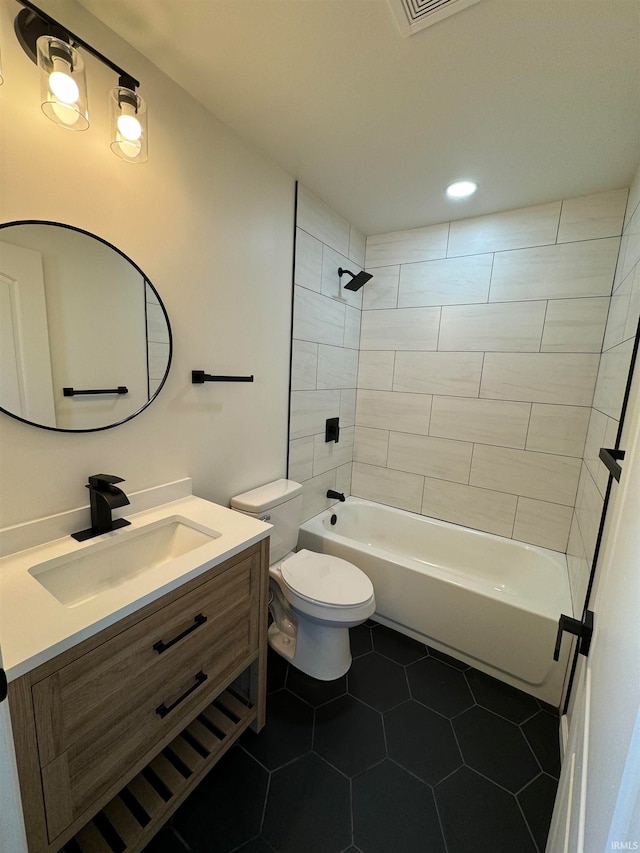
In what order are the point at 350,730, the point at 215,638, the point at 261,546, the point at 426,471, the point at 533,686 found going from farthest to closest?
the point at 426,471, the point at 533,686, the point at 350,730, the point at 261,546, the point at 215,638

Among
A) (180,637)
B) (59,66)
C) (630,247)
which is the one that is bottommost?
(180,637)

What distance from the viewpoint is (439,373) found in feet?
7.89

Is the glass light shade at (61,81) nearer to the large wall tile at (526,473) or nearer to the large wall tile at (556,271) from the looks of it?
the large wall tile at (556,271)

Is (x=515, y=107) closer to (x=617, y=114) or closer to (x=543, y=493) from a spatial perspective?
(x=617, y=114)

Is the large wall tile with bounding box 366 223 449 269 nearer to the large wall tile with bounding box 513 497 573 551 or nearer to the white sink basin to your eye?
the large wall tile with bounding box 513 497 573 551

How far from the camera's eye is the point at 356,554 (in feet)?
6.78

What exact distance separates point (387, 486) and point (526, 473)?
0.96 metres

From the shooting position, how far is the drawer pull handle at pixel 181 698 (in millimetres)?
982

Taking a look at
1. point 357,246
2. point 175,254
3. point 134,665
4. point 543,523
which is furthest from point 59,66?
point 543,523

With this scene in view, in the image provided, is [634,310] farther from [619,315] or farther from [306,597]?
[306,597]

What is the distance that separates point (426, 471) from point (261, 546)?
1607 millimetres

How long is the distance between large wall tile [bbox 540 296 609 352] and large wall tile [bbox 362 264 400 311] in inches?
39.3

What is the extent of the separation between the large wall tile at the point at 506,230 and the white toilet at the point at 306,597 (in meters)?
1.93

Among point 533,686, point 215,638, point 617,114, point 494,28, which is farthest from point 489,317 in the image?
point 215,638
